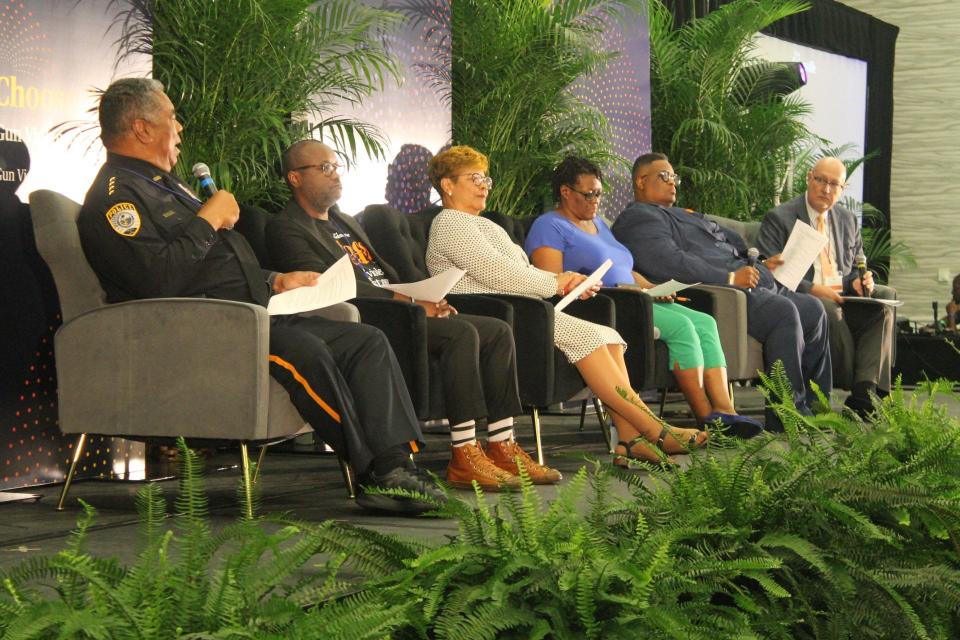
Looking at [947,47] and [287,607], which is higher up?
[947,47]

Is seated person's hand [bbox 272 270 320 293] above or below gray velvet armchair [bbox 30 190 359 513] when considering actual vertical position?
above

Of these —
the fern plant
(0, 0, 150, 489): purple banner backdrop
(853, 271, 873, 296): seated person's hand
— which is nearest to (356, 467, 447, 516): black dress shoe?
(0, 0, 150, 489): purple banner backdrop

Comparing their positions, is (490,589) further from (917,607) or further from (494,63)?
(494,63)

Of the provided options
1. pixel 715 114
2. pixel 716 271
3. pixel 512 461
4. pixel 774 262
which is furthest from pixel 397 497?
pixel 715 114

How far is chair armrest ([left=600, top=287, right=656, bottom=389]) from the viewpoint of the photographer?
443cm

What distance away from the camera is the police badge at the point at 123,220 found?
9.96 feet

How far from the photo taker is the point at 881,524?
7.20ft

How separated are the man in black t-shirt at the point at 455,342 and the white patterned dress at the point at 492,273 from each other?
0.38 meters

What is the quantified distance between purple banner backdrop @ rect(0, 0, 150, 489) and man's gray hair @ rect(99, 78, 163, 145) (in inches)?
14.2

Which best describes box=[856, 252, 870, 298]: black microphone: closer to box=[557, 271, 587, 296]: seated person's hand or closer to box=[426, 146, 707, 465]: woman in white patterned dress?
box=[426, 146, 707, 465]: woman in white patterned dress

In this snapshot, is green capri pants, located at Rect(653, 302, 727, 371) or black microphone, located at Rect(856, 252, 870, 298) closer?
green capri pants, located at Rect(653, 302, 727, 371)

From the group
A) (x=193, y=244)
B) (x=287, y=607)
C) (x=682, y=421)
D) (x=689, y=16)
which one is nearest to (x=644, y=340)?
(x=682, y=421)

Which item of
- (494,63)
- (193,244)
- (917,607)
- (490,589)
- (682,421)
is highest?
(494,63)

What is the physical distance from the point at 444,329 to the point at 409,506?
0.71 m
